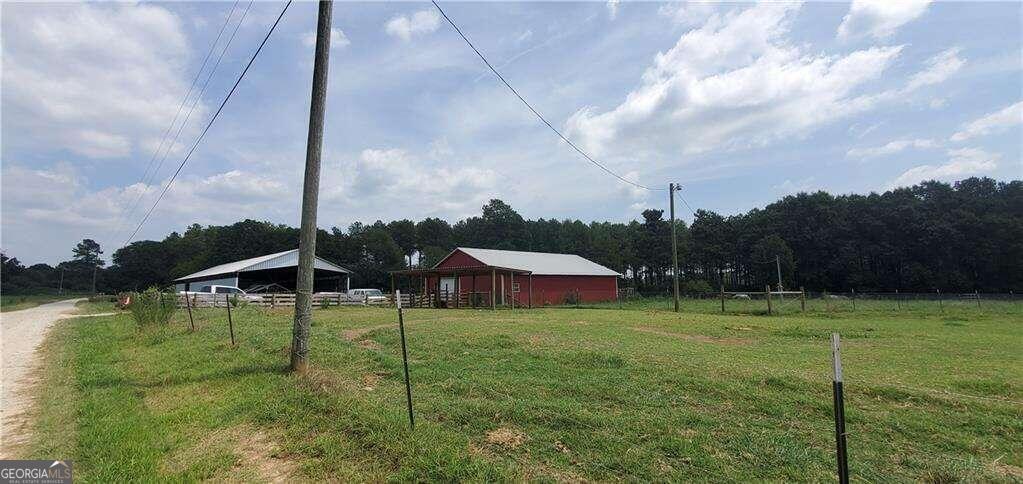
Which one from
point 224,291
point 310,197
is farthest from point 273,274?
point 310,197

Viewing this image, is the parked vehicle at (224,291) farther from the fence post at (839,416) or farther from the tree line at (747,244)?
the tree line at (747,244)

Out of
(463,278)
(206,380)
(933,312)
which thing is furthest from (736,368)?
(463,278)

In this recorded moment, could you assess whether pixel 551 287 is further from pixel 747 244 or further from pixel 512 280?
pixel 747 244

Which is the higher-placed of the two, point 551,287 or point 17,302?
point 551,287

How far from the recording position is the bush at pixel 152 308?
→ 553 inches

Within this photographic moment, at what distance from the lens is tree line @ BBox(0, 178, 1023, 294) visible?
52.3 meters

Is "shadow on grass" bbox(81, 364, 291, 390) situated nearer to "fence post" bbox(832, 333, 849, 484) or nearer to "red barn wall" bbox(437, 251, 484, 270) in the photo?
"fence post" bbox(832, 333, 849, 484)

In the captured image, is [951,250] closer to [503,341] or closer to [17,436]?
[503,341]

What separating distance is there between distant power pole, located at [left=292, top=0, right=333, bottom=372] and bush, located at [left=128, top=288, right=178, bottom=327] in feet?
28.3

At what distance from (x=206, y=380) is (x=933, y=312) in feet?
92.8

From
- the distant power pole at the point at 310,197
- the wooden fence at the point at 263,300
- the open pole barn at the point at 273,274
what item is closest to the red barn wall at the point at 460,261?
the wooden fence at the point at 263,300

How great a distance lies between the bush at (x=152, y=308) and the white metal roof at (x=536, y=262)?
2314cm

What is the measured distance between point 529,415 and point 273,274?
45623 mm

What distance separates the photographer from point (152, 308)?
1412 cm
